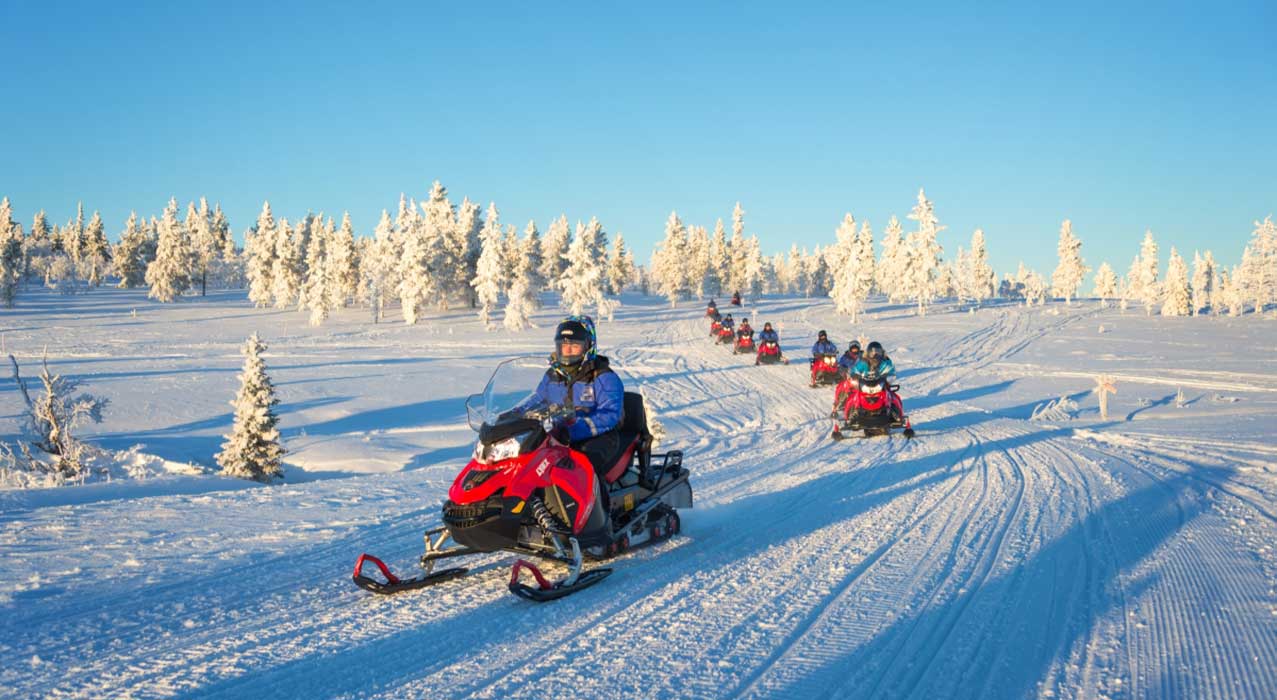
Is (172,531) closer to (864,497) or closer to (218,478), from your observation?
(218,478)

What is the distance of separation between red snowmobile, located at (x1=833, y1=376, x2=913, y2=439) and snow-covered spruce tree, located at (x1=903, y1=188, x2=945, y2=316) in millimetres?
62201

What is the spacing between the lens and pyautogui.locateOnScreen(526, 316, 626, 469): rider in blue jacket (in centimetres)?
684

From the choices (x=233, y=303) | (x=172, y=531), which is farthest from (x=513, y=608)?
(x=233, y=303)

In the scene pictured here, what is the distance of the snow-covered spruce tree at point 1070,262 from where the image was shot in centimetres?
10100

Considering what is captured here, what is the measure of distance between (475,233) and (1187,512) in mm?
67891

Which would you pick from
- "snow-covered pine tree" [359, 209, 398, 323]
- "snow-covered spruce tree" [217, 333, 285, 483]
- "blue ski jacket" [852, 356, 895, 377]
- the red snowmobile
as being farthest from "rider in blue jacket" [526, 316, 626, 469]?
"snow-covered pine tree" [359, 209, 398, 323]

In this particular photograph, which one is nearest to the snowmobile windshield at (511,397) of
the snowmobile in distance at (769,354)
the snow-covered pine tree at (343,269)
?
the snowmobile in distance at (769,354)

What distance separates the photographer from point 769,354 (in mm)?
33281

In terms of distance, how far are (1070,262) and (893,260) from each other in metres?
34.0

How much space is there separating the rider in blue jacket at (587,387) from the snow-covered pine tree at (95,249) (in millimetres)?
106653

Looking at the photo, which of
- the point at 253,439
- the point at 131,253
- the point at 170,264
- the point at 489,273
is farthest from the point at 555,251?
the point at 253,439

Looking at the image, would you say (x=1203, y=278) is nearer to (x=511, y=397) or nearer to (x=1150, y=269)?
(x=1150, y=269)

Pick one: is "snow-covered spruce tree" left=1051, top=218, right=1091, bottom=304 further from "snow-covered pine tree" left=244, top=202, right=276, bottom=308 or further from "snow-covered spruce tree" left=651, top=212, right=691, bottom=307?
"snow-covered pine tree" left=244, top=202, right=276, bottom=308

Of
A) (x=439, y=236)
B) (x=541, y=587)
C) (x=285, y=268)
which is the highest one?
(x=439, y=236)
